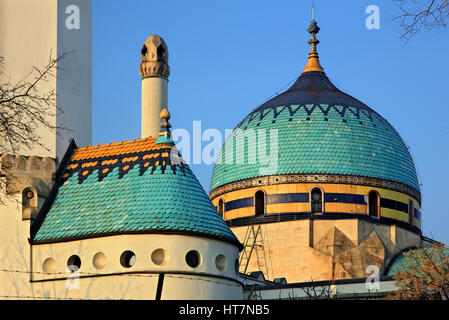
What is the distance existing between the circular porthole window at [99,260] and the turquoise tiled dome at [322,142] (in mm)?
16560

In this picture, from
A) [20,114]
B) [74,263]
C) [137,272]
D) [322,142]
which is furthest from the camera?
[322,142]

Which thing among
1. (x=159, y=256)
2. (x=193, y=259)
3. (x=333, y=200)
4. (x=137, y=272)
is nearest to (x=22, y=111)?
(x=137, y=272)

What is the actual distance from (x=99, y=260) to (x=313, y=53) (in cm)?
2418

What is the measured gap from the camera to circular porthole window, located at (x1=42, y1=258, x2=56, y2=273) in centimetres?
2703

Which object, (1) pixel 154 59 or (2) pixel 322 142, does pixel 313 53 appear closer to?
(2) pixel 322 142

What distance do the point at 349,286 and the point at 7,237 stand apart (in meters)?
12.9

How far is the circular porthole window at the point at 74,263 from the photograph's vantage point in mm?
26719

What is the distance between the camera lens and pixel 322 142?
139 feet

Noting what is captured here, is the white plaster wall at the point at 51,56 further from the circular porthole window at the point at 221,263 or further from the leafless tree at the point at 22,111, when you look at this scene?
the circular porthole window at the point at 221,263

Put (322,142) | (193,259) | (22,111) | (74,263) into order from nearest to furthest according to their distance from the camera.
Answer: (22,111) < (193,259) < (74,263) < (322,142)

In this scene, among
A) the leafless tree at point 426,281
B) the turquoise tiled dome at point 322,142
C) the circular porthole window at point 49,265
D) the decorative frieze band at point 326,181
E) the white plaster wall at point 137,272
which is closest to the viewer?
the leafless tree at point 426,281

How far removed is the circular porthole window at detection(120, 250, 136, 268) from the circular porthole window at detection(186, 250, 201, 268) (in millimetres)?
1429

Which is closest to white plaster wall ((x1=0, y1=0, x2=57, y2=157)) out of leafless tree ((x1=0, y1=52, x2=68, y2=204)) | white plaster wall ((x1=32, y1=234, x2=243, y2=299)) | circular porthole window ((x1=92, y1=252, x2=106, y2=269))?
leafless tree ((x1=0, y1=52, x2=68, y2=204))

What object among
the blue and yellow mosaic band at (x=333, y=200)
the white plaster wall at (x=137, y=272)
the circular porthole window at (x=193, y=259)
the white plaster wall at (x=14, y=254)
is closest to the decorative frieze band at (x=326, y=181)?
the blue and yellow mosaic band at (x=333, y=200)
